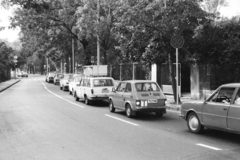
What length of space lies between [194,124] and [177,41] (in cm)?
647

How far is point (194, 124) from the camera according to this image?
850cm

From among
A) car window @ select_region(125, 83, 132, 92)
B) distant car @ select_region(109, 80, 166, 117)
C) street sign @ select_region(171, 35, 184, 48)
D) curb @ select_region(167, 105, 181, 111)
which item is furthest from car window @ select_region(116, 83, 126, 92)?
street sign @ select_region(171, 35, 184, 48)

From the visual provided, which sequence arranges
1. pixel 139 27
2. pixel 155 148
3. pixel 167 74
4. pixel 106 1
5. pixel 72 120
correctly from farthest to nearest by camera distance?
1. pixel 106 1
2. pixel 167 74
3. pixel 139 27
4. pixel 72 120
5. pixel 155 148

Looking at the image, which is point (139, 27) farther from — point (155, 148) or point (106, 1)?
point (106, 1)

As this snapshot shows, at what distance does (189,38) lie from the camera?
15.8m

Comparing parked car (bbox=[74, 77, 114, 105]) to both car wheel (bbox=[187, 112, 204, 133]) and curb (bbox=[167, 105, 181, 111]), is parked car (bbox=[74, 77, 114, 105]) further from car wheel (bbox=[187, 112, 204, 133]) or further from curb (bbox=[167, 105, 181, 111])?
car wheel (bbox=[187, 112, 204, 133])

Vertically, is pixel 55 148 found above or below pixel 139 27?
below

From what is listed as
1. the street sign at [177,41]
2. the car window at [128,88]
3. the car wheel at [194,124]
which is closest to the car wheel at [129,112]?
the car window at [128,88]

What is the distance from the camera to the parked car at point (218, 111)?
707 centimetres

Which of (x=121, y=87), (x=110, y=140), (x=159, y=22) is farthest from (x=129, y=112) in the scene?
(x=159, y=22)

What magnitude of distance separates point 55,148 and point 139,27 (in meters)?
9.66

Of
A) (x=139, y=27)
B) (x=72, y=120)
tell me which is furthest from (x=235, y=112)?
(x=139, y=27)

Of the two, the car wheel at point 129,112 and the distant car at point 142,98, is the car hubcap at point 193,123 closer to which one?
the distant car at point 142,98

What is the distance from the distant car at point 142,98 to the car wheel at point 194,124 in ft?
8.50
